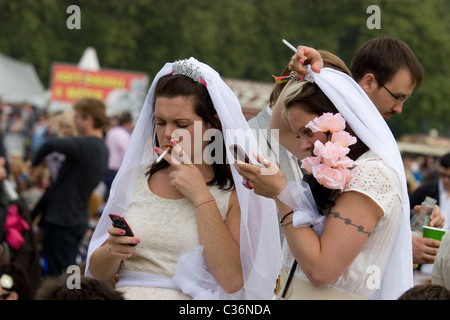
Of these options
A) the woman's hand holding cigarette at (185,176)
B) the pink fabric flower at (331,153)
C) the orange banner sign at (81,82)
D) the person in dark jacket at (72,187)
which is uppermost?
the pink fabric flower at (331,153)

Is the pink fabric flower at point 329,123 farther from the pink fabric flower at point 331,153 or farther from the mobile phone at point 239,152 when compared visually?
the mobile phone at point 239,152

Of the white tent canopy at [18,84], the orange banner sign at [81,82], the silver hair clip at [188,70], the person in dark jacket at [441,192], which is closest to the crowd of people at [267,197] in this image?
the silver hair clip at [188,70]

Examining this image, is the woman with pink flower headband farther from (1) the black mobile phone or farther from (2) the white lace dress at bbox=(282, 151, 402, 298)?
(1) the black mobile phone

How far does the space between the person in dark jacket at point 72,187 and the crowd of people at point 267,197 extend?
315 cm

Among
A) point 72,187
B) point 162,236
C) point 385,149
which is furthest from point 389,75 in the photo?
point 72,187

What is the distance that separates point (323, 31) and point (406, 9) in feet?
12.5

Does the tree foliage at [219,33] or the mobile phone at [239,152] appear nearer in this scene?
the mobile phone at [239,152]

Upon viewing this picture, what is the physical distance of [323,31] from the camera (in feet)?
110

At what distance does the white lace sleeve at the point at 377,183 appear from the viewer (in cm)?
240

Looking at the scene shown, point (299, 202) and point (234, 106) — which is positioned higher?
point (234, 106)

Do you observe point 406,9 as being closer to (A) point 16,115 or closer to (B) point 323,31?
Answer: (B) point 323,31
